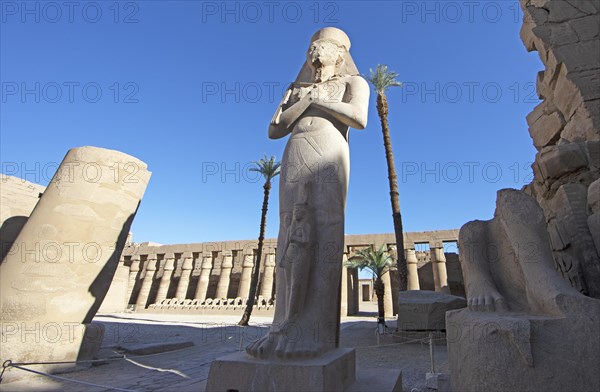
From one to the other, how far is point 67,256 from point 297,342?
413 cm

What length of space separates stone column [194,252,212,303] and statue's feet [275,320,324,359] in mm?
25327

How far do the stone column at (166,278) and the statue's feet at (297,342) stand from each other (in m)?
27.5

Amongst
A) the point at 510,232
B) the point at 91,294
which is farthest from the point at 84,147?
the point at 510,232

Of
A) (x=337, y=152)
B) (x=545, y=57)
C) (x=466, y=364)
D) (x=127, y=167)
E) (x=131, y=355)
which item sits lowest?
(x=131, y=355)

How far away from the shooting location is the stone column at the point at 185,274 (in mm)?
27203

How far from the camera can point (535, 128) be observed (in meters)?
4.49

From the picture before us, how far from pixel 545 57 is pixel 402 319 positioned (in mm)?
7140

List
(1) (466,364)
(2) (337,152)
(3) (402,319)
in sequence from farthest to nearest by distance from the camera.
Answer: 1. (3) (402,319)
2. (2) (337,152)
3. (1) (466,364)

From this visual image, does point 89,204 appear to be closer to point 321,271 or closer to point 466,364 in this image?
point 321,271

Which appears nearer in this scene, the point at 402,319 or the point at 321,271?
the point at 321,271

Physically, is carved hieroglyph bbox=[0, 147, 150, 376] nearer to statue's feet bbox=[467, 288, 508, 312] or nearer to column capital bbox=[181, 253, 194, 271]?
statue's feet bbox=[467, 288, 508, 312]

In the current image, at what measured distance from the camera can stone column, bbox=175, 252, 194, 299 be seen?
2720cm

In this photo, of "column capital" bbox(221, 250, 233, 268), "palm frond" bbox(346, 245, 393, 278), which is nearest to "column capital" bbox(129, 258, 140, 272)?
"column capital" bbox(221, 250, 233, 268)

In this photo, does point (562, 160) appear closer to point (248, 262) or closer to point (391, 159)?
point (391, 159)
